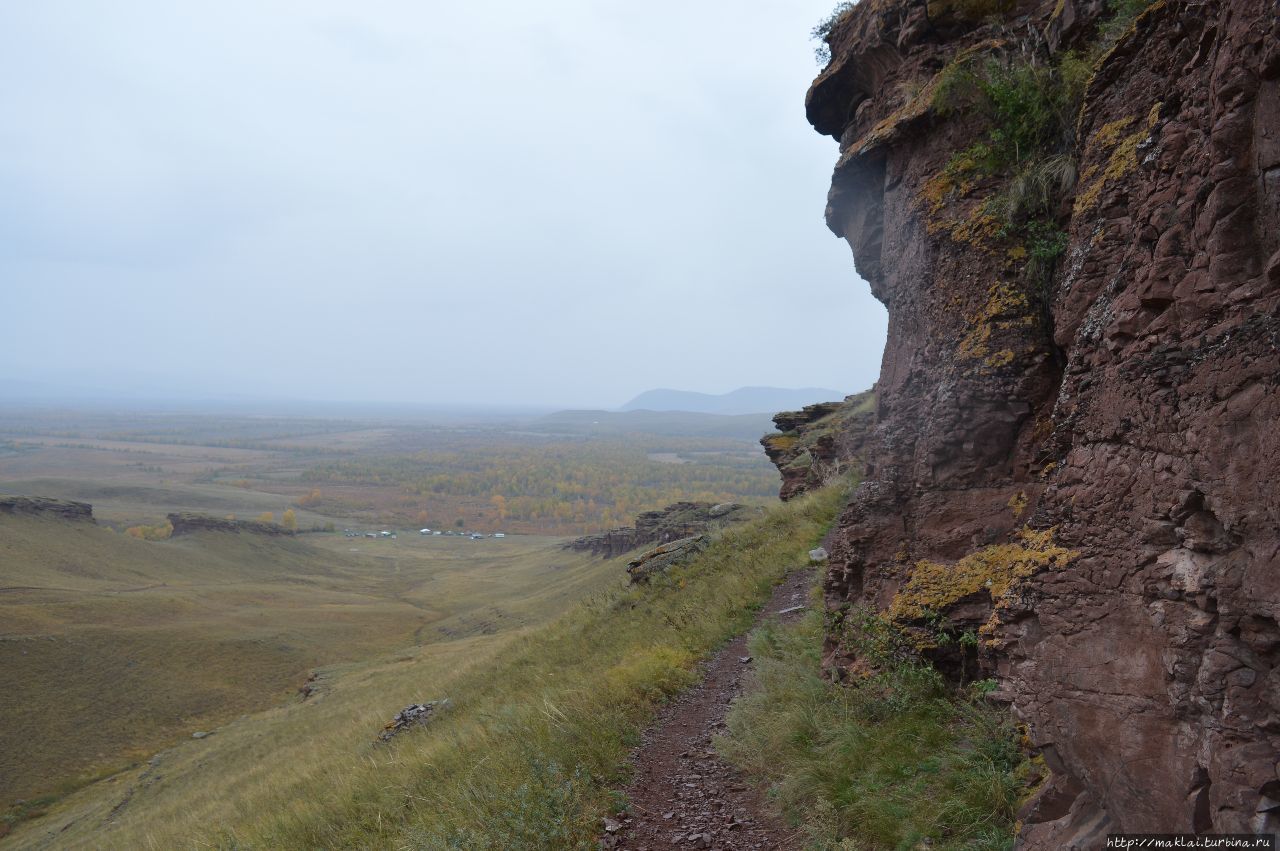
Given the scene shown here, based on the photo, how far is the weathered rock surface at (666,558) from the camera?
699 inches

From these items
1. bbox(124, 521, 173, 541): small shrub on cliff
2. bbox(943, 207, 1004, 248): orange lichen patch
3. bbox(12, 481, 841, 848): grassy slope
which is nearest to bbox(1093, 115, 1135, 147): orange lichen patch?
bbox(943, 207, 1004, 248): orange lichen patch

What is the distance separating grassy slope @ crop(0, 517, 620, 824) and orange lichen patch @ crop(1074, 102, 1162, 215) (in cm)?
2147

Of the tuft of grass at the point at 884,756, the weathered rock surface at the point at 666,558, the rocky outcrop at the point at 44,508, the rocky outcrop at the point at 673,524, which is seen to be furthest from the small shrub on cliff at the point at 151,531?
the tuft of grass at the point at 884,756

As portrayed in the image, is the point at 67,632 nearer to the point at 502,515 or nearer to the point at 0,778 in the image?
the point at 0,778

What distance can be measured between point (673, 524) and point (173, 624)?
32.3 meters

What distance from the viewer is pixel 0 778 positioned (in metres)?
23.9

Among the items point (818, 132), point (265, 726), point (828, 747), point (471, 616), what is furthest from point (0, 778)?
point (818, 132)

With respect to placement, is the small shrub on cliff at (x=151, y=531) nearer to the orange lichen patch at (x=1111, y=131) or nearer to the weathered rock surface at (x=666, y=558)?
the weathered rock surface at (x=666, y=558)

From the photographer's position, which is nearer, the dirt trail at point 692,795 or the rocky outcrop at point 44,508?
the dirt trail at point 692,795

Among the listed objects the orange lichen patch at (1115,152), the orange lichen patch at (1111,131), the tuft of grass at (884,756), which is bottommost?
the tuft of grass at (884,756)

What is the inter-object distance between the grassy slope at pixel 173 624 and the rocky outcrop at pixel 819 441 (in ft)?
50.8

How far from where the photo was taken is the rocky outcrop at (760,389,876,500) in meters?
19.6

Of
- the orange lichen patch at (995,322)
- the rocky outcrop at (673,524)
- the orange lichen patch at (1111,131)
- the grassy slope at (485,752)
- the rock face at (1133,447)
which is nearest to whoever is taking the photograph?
the rock face at (1133,447)

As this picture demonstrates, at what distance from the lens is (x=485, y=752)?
8.10 meters
